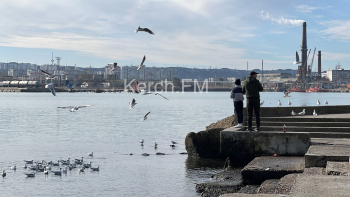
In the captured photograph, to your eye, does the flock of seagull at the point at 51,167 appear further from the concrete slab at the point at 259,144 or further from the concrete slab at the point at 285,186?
the concrete slab at the point at 285,186

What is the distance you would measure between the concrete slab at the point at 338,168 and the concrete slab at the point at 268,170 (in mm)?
1103

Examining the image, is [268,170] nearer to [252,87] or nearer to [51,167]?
[252,87]

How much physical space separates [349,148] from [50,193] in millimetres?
8574

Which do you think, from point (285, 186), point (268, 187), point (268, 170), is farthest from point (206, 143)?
point (285, 186)

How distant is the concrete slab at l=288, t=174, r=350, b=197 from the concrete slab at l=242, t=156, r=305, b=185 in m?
2.38

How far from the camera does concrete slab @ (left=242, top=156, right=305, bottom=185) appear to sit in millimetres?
11000

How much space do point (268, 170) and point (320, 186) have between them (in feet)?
11.5

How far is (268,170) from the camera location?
11164mm

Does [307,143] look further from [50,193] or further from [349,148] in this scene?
[50,193]

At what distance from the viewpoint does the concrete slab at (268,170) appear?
1100 cm

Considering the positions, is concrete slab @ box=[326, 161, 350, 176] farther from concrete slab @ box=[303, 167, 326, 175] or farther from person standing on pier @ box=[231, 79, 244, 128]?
person standing on pier @ box=[231, 79, 244, 128]

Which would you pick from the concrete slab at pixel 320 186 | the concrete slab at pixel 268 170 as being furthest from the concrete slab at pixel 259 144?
the concrete slab at pixel 320 186

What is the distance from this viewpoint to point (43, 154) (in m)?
23.3

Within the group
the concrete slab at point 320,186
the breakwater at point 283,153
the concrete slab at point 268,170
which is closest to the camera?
the concrete slab at point 320,186
